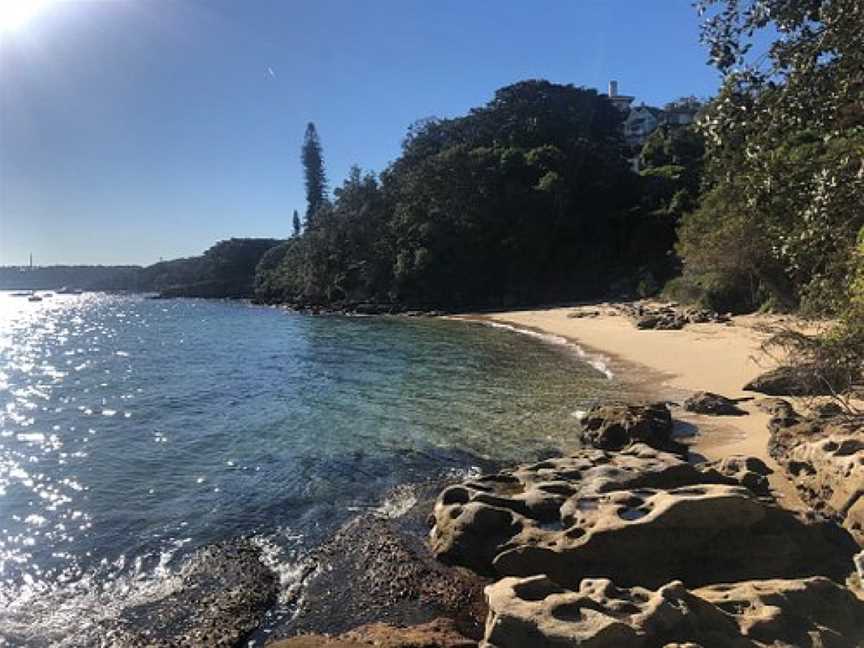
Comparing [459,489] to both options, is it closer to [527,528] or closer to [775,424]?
[527,528]

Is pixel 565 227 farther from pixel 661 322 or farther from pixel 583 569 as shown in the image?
pixel 583 569

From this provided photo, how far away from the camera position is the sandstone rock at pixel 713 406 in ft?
59.3

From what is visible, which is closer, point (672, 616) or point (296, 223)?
point (672, 616)

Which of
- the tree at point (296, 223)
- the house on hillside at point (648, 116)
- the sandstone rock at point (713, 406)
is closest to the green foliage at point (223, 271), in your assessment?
the tree at point (296, 223)

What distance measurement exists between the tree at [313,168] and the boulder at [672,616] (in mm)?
129068

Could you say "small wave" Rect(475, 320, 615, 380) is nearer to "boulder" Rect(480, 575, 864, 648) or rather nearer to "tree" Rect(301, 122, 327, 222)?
"boulder" Rect(480, 575, 864, 648)

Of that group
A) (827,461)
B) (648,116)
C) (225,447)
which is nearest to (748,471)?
(827,461)

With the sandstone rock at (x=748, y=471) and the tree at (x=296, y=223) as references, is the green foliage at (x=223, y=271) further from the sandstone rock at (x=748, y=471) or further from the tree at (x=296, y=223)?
the sandstone rock at (x=748, y=471)

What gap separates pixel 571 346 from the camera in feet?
120

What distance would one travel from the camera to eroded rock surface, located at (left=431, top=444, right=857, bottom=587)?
27.5 ft

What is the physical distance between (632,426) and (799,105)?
908 centimetres

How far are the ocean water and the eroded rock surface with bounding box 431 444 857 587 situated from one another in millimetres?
2988

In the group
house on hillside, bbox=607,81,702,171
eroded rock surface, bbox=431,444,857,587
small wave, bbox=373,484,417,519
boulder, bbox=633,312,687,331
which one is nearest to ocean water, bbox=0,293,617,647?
small wave, bbox=373,484,417,519

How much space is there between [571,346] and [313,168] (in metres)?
105
